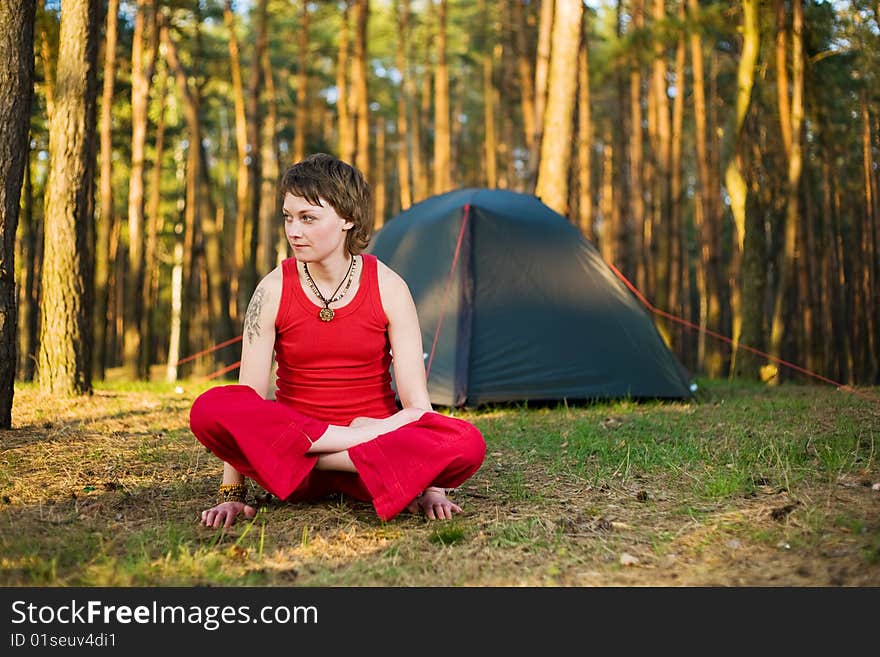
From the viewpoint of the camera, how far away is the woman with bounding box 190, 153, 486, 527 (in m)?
3.13

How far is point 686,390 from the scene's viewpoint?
7.43 metres

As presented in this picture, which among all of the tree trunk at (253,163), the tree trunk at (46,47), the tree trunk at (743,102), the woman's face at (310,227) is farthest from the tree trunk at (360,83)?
the woman's face at (310,227)

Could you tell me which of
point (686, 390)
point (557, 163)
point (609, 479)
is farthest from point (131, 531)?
point (557, 163)

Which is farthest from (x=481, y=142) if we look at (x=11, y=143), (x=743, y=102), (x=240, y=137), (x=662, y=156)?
(x=11, y=143)

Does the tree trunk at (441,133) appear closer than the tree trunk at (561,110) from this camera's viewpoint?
No

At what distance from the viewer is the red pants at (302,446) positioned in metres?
3.09

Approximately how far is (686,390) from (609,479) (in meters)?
3.62

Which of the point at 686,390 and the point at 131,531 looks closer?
the point at 131,531

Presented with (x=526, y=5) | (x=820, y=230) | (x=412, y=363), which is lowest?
(x=412, y=363)

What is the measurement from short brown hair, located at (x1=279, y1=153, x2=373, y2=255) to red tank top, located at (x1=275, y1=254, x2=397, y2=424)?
18cm

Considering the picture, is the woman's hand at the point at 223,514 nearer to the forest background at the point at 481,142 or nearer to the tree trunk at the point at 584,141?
the forest background at the point at 481,142

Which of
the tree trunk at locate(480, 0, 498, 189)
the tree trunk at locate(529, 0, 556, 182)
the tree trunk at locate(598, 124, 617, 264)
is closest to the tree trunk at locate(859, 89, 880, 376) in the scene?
the tree trunk at locate(598, 124, 617, 264)

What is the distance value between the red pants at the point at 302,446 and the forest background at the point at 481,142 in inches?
99.9
